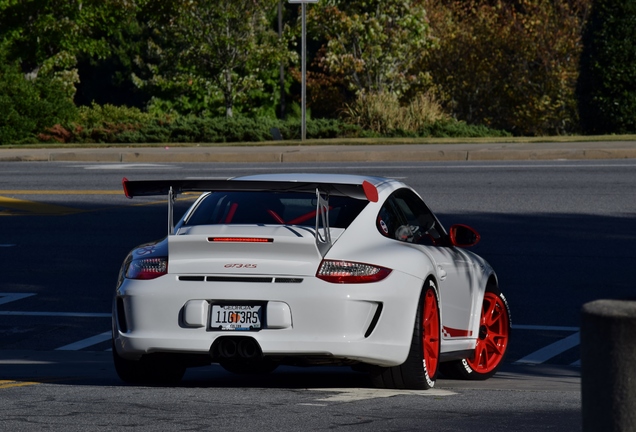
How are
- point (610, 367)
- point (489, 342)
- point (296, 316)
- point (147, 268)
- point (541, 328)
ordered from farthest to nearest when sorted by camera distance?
point (541, 328) → point (489, 342) → point (147, 268) → point (296, 316) → point (610, 367)

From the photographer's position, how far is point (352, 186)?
7719 mm

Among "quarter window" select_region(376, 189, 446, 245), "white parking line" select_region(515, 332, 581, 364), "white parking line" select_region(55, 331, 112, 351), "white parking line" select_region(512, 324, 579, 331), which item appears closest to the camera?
"quarter window" select_region(376, 189, 446, 245)

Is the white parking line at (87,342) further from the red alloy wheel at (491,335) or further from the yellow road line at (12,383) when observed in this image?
the red alloy wheel at (491,335)

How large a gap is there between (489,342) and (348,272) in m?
1.99

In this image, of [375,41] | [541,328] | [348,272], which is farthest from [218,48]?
[348,272]

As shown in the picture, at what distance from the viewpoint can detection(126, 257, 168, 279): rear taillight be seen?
7.52 m

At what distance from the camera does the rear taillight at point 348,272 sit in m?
7.32

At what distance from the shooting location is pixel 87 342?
1061 cm

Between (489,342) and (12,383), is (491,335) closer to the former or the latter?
(489,342)

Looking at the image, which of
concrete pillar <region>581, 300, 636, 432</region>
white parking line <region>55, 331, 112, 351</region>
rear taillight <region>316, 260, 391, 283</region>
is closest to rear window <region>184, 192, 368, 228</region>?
rear taillight <region>316, 260, 391, 283</region>

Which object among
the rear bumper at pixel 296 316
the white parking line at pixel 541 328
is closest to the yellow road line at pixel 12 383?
the rear bumper at pixel 296 316

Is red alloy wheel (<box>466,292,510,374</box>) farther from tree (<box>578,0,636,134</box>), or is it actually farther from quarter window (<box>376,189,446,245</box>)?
tree (<box>578,0,636,134</box>)

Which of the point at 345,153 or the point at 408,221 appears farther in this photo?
the point at 345,153

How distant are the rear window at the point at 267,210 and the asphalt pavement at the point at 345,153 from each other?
1852cm
